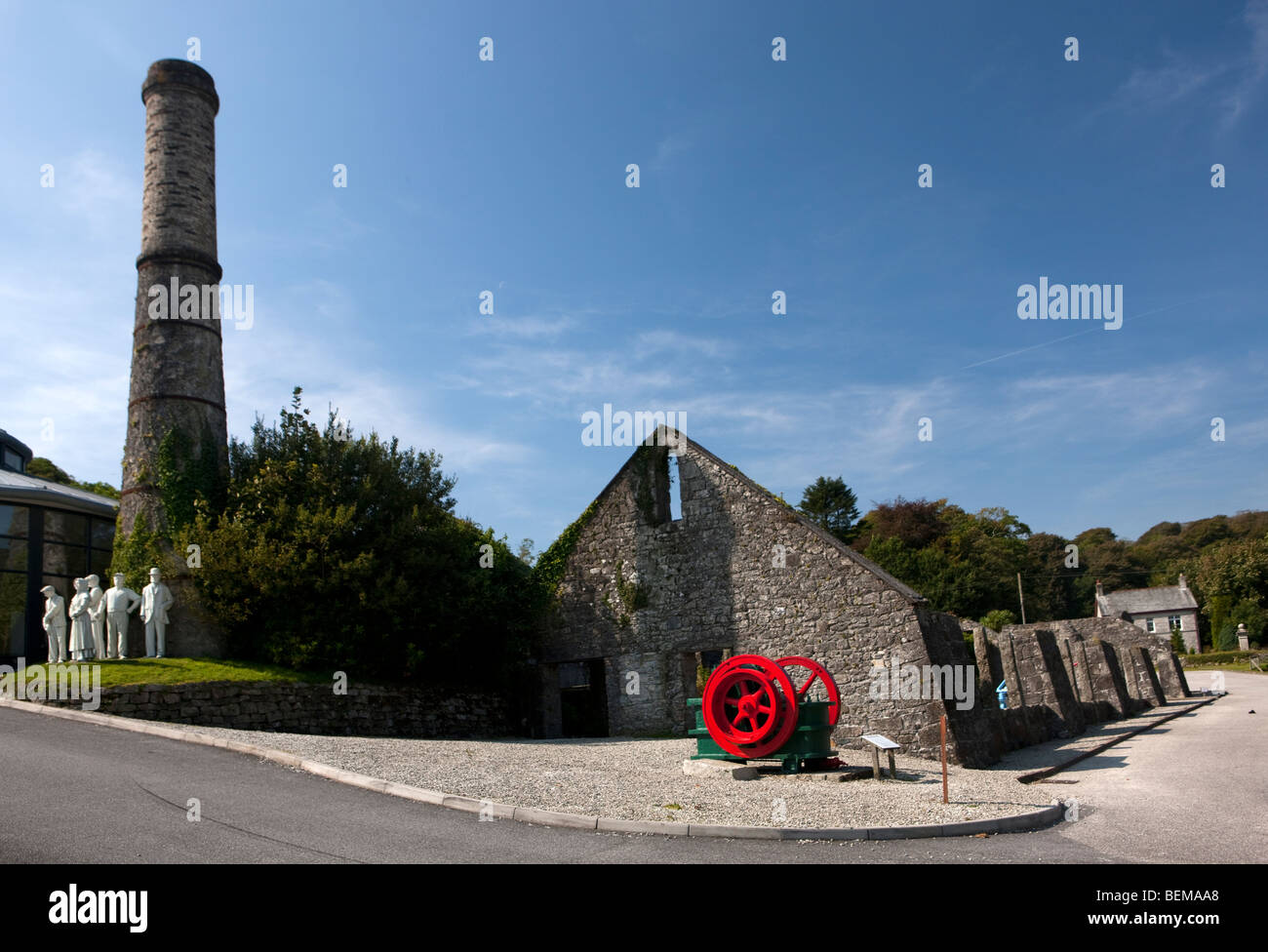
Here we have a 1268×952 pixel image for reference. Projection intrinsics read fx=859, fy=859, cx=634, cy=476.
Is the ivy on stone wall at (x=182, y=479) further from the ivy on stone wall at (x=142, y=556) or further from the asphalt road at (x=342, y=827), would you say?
the asphalt road at (x=342, y=827)

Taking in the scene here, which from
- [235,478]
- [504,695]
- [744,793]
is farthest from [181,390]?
[744,793]

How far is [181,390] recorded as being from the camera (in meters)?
19.9

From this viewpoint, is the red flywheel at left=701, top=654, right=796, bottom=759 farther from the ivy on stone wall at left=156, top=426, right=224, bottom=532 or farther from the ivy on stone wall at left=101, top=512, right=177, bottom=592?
the ivy on stone wall at left=156, top=426, right=224, bottom=532

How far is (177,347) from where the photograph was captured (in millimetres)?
20031

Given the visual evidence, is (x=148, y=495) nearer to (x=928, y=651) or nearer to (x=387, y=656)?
(x=387, y=656)

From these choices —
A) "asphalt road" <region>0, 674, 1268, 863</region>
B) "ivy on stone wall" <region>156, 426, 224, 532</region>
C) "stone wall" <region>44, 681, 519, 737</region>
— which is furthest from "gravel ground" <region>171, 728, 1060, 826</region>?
"ivy on stone wall" <region>156, 426, 224, 532</region>

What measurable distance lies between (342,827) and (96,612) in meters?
12.5

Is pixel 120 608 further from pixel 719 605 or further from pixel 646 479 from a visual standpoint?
pixel 719 605

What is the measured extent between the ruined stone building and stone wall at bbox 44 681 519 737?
6.94 ft

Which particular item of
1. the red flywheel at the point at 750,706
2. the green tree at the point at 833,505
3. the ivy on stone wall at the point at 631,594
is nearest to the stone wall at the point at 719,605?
the ivy on stone wall at the point at 631,594

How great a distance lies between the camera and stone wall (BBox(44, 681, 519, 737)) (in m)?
15.4

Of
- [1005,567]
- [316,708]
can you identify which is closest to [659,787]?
[316,708]

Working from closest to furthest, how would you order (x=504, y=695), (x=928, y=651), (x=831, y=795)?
(x=831, y=795) < (x=928, y=651) < (x=504, y=695)
